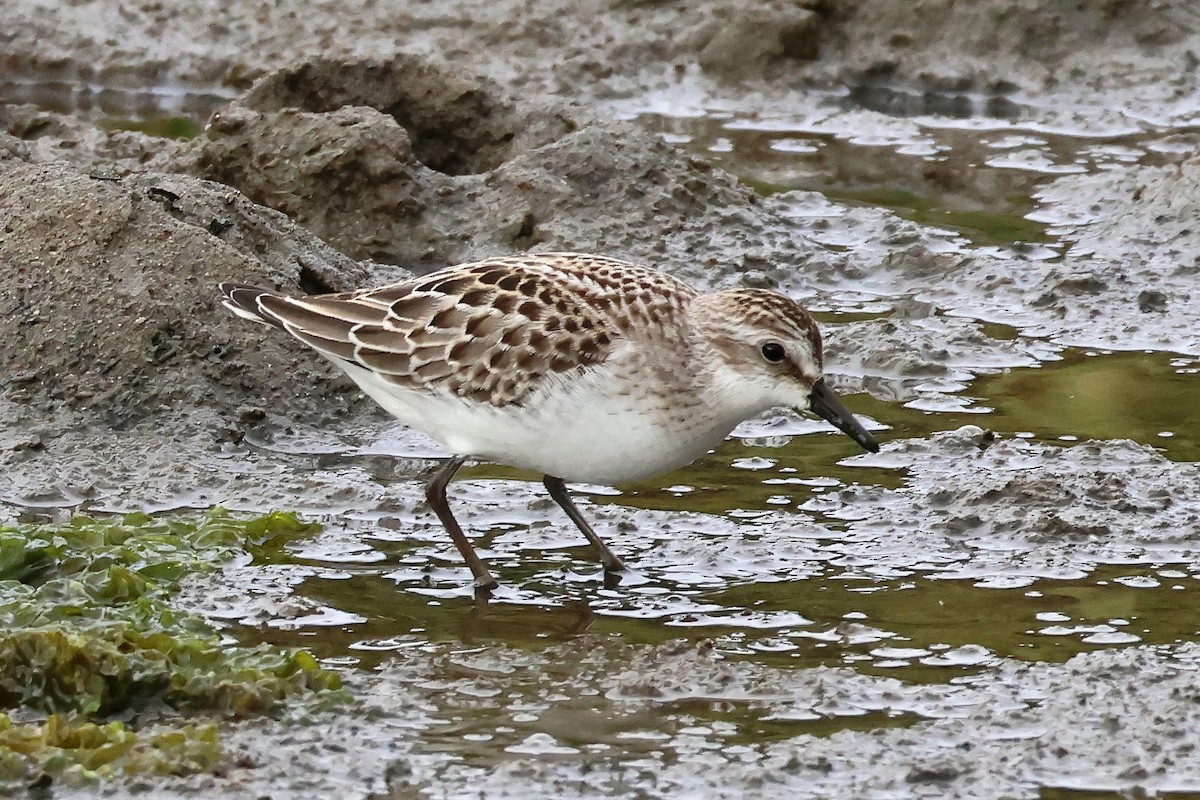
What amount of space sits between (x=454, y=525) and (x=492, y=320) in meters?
0.80

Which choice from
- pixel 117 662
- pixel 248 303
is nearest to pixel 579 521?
pixel 248 303

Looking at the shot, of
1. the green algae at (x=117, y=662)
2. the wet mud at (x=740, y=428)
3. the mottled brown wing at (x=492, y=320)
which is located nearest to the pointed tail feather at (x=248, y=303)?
the mottled brown wing at (x=492, y=320)

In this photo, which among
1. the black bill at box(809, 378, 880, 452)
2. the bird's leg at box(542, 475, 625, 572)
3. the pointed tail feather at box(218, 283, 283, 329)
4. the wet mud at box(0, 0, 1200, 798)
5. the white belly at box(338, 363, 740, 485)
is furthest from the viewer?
the pointed tail feather at box(218, 283, 283, 329)

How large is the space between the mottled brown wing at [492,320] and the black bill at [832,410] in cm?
61

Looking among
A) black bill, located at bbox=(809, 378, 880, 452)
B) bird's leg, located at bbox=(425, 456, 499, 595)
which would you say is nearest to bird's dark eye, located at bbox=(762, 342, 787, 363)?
black bill, located at bbox=(809, 378, 880, 452)

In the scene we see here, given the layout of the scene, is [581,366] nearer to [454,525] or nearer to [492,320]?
[492,320]

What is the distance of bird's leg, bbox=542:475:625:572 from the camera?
6.86 m

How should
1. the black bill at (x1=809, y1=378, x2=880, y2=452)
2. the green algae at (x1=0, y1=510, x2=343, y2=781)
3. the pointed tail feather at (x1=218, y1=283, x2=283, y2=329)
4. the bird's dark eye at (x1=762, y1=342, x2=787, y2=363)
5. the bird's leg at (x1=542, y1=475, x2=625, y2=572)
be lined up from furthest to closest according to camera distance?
the pointed tail feather at (x1=218, y1=283, x2=283, y2=329), the bird's leg at (x1=542, y1=475, x2=625, y2=572), the black bill at (x1=809, y1=378, x2=880, y2=452), the bird's dark eye at (x1=762, y1=342, x2=787, y2=363), the green algae at (x1=0, y1=510, x2=343, y2=781)

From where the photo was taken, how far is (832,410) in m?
6.74

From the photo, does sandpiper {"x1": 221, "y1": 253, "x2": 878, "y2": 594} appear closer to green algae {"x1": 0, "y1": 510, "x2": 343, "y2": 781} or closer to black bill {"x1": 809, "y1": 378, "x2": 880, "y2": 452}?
black bill {"x1": 809, "y1": 378, "x2": 880, "y2": 452}

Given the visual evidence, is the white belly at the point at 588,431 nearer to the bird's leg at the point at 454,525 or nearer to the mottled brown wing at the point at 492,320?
the mottled brown wing at the point at 492,320

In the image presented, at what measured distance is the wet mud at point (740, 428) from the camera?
542 cm

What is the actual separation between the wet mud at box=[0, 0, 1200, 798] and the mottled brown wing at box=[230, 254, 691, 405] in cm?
77

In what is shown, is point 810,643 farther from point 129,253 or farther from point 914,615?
point 129,253
